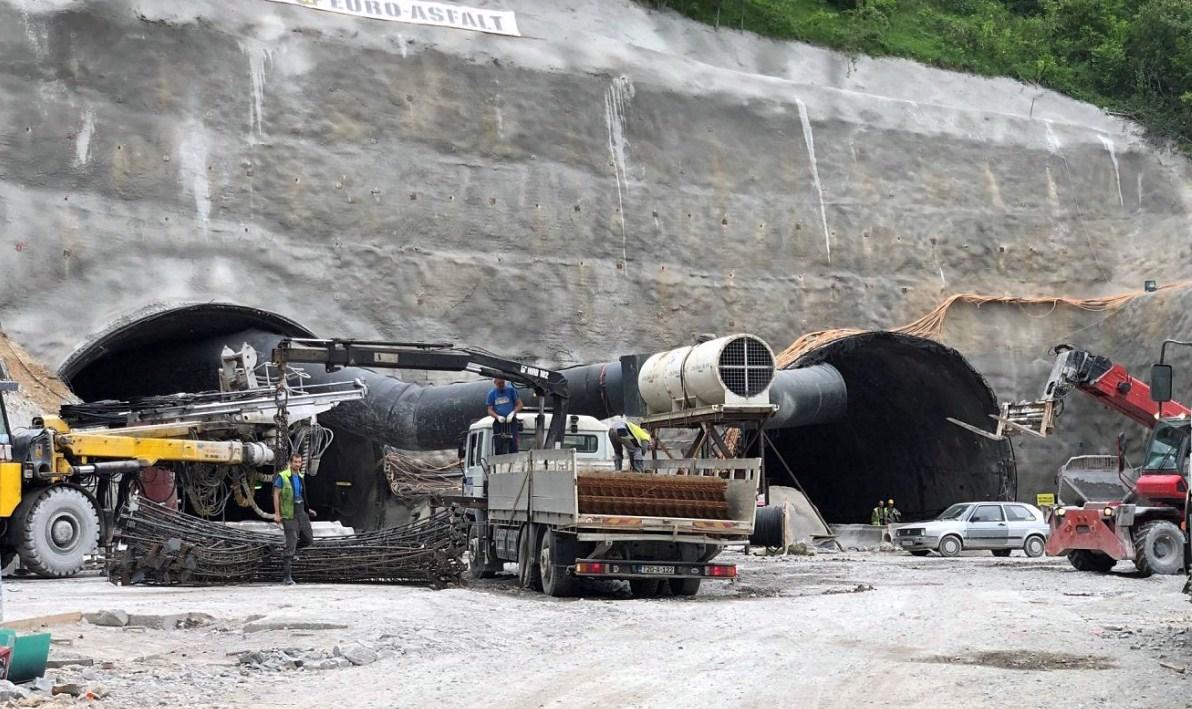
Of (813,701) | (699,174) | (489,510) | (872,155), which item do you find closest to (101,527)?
(489,510)

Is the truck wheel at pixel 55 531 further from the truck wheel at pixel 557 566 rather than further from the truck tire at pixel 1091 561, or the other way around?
the truck tire at pixel 1091 561

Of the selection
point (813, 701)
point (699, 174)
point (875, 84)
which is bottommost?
point (813, 701)

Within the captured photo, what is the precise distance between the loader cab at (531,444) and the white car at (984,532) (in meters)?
11.2

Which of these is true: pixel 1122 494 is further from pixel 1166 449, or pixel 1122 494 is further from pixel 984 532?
pixel 984 532

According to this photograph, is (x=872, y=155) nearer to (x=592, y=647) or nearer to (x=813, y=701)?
(x=592, y=647)

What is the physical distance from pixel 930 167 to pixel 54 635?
32.2m

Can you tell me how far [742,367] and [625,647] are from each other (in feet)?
27.4

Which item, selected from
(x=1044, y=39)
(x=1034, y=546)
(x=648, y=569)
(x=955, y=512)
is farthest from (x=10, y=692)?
(x=1044, y=39)

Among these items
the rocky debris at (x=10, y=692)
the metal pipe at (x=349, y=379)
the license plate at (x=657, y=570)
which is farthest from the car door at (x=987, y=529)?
the rocky debris at (x=10, y=692)

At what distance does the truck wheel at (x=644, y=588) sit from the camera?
18.3 m

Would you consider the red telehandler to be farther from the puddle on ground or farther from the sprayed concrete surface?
the sprayed concrete surface

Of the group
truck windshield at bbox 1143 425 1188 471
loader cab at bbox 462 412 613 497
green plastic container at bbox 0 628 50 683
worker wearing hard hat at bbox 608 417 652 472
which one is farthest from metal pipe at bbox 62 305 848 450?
green plastic container at bbox 0 628 50 683

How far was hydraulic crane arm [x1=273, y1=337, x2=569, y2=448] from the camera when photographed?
64.5ft

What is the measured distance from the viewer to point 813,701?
9297mm
